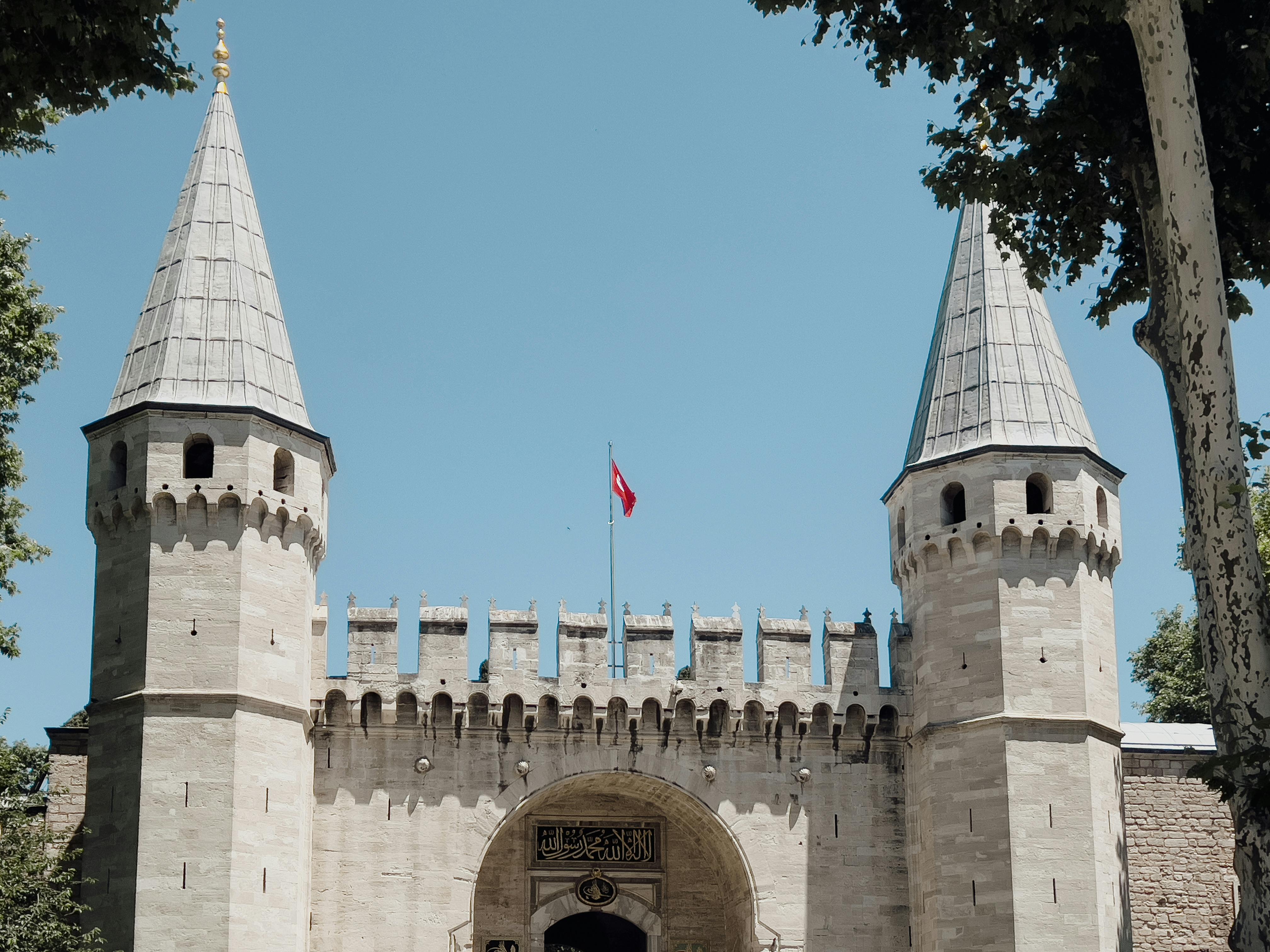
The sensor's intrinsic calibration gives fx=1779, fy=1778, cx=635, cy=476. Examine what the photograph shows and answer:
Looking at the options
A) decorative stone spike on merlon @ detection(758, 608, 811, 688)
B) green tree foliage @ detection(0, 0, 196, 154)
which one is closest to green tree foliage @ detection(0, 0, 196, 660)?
green tree foliage @ detection(0, 0, 196, 154)

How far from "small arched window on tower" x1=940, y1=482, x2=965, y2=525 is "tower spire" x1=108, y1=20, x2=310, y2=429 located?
8112 mm

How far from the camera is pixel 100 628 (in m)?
20.8

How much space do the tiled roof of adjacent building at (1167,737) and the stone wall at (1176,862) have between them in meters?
0.91

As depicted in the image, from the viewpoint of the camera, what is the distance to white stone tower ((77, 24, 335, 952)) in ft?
63.9

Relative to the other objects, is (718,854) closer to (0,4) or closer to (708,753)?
(708,753)

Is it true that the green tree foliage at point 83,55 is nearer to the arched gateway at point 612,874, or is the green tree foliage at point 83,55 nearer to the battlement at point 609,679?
the battlement at point 609,679

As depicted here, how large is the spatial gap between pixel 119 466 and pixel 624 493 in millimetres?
7071

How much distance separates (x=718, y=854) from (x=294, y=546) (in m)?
6.77

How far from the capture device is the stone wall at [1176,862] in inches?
890

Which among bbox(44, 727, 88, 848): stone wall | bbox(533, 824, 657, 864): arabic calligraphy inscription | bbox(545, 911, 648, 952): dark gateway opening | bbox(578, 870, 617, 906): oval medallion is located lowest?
bbox(545, 911, 648, 952): dark gateway opening

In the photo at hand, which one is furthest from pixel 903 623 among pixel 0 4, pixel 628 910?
pixel 0 4

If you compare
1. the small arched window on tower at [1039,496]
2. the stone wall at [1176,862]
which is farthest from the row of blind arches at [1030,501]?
the stone wall at [1176,862]

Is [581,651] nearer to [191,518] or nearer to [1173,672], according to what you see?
[191,518]

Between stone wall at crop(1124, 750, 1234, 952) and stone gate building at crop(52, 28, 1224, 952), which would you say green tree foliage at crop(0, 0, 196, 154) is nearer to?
stone gate building at crop(52, 28, 1224, 952)
